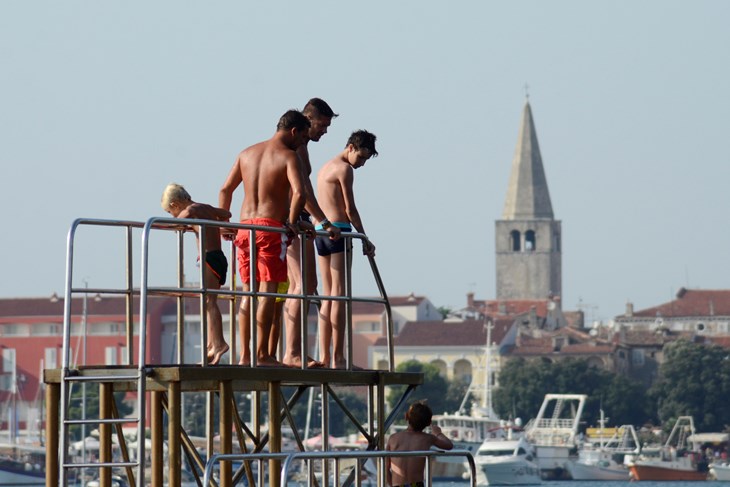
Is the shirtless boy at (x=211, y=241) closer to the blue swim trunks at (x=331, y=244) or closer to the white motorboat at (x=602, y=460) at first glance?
the blue swim trunks at (x=331, y=244)

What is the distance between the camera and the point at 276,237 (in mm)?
12195

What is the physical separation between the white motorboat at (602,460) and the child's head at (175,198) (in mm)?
116784

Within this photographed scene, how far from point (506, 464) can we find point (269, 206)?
10726 cm

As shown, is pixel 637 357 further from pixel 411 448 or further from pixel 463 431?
pixel 411 448

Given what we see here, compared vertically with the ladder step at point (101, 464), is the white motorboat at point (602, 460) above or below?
below

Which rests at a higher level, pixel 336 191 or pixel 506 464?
pixel 336 191

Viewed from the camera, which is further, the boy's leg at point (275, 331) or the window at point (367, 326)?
the window at point (367, 326)

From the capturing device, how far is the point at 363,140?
13008 millimetres

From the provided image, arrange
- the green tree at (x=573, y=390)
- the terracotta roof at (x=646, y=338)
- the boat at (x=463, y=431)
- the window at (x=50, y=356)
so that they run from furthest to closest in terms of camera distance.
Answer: the terracotta roof at (x=646, y=338), the window at (x=50, y=356), the green tree at (x=573, y=390), the boat at (x=463, y=431)

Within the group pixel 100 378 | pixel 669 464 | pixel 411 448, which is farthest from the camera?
pixel 669 464

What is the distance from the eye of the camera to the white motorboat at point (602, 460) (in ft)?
426

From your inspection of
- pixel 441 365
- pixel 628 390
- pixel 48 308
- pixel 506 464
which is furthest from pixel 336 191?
pixel 441 365

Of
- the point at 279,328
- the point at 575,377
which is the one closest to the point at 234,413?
the point at 279,328

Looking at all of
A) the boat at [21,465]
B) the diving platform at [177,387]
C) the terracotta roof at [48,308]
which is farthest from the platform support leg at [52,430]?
the terracotta roof at [48,308]
